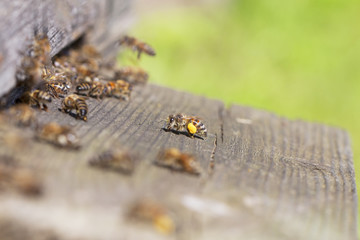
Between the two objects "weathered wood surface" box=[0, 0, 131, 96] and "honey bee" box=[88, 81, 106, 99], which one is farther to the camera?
"honey bee" box=[88, 81, 106, 99]

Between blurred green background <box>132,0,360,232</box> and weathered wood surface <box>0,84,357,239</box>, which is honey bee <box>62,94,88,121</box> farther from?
blurred green background <box>132,0,360,232</box>

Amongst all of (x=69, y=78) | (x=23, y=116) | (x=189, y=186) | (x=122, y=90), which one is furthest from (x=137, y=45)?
(x=189, y=186)

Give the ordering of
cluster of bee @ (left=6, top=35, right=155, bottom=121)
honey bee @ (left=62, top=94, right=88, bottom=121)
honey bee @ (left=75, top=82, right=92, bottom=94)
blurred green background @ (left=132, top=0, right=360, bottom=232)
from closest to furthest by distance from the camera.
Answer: cluster of bee @ (left=6, top=35, right=155, bottom=121)
honey bee @ (left=62, top=94, right=88, bottom=121)
honey bee @ (left=75, top=82, right=92, bottom=94)
blurred green background @ (left=132, top=0, right=360, bottom=232)

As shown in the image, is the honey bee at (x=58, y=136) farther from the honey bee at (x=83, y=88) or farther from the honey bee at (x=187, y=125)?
the honey bee at (x=83, y=88)

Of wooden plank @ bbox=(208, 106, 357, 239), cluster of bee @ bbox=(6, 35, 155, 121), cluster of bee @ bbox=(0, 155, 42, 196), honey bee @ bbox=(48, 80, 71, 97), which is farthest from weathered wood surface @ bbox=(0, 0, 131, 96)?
wooden plank @ bbox=(208, 106, 357, 239)

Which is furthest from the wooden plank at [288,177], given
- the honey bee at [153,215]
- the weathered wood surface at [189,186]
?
the honey bee at [153,215]
